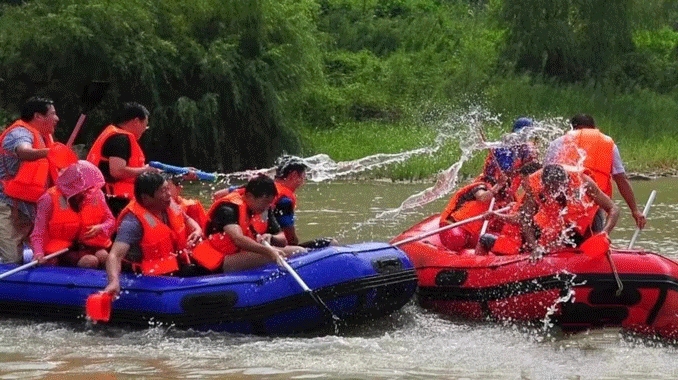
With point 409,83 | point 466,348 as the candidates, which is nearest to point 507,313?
point 466,348

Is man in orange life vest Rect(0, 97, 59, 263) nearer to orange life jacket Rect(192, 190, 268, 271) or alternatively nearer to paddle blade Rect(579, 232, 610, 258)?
orange life jacket Rect(192, 190, 268, 271)

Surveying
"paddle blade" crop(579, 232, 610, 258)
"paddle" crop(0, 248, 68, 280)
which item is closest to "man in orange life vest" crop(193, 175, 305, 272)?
"paddle" crop(0, 248, 68, 280)

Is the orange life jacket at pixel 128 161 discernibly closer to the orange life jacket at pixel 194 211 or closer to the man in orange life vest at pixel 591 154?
the orange life jacket at pixel 194 211

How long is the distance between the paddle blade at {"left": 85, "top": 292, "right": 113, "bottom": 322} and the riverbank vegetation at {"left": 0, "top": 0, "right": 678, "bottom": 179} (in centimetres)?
1011

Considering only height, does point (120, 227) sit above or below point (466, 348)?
above

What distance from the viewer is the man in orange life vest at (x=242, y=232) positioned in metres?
7.56

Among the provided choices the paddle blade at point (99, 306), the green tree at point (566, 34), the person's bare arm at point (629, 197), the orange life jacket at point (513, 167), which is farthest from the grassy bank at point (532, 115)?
the paddle blade at point (99, 306)

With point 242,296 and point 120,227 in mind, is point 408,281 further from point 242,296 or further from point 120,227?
point 120,227

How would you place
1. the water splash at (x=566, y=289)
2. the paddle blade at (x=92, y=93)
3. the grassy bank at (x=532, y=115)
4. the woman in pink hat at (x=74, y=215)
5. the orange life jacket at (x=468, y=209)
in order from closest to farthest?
the water splash at (x=566, y=289)
the woman in pink hat at (x=74, y=215)
the orange life jacket at (x=468, y=209)
the paddle blade at (x=92, y=93)
the grassy bank at (x=532, y=115)

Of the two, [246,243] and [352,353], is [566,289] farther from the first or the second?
[246,243]

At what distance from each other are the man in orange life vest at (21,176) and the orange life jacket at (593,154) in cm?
319

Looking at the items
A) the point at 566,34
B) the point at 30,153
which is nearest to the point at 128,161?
the point at 30,153

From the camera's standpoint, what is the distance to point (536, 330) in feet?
25.6

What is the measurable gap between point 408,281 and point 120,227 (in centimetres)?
166
